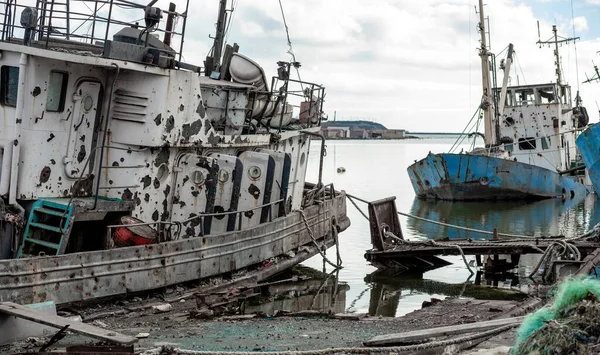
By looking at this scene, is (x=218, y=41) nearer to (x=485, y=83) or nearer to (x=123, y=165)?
(x=123, y=165)

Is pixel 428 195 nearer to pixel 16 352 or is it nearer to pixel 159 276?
pixel 159 276

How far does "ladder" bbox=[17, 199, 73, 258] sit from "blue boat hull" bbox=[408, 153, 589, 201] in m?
26.7

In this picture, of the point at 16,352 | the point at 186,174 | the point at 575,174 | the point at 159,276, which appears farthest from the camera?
the point at 575,174

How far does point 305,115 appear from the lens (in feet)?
60.1

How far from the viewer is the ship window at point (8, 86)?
11.4 m

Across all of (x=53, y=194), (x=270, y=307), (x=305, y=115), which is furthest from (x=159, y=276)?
(x=305, y=115)

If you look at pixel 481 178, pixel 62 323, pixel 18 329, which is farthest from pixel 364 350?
pixel 481 178

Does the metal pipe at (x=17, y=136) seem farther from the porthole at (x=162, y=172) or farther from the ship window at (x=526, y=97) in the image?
the ship window at (x=526, y=97)

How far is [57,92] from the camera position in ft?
37.9

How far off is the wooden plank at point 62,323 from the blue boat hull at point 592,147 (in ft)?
75.5

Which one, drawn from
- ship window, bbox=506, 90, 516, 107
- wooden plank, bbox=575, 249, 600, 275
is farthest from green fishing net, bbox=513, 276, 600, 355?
ship window, bbox=506, 90, 516, 107

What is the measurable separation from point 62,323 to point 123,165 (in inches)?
179

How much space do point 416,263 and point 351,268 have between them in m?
1.74

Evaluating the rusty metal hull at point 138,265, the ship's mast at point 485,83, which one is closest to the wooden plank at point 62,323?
the rusty metal hull at point 138,265
